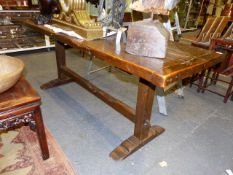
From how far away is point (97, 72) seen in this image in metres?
3.06

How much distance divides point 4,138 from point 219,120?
6.80 feet

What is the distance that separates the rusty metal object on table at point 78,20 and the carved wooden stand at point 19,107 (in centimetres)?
62

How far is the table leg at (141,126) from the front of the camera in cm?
139

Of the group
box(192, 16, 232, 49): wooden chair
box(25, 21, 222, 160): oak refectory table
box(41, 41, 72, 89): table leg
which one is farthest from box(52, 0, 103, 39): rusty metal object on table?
box(192, 16, 232, 49): wooden chair

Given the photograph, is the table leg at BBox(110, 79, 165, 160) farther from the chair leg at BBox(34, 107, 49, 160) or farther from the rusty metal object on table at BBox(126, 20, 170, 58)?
the chair leg at BBox(34, 107, 49, 160)

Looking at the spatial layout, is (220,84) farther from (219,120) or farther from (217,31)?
(219,120)

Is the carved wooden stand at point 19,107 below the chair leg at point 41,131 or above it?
above

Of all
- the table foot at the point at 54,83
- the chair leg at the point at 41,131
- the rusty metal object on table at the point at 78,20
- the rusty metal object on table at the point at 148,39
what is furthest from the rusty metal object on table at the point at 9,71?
the table foot at the point at 54,83

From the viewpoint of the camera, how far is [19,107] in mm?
1104

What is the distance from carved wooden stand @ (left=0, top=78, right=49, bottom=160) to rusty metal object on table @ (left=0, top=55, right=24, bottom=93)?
0.07 m

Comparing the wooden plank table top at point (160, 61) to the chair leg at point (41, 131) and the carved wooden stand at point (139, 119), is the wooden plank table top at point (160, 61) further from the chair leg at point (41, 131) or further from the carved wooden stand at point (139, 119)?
the chair leg at point (41, 131)

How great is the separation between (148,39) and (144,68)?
0.21 meters

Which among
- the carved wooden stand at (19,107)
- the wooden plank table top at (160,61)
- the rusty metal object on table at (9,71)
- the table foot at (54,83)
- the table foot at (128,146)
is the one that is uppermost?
the wooden plank table top at (160,61)

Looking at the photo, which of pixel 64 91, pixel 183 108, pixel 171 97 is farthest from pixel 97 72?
pixel 183 108
